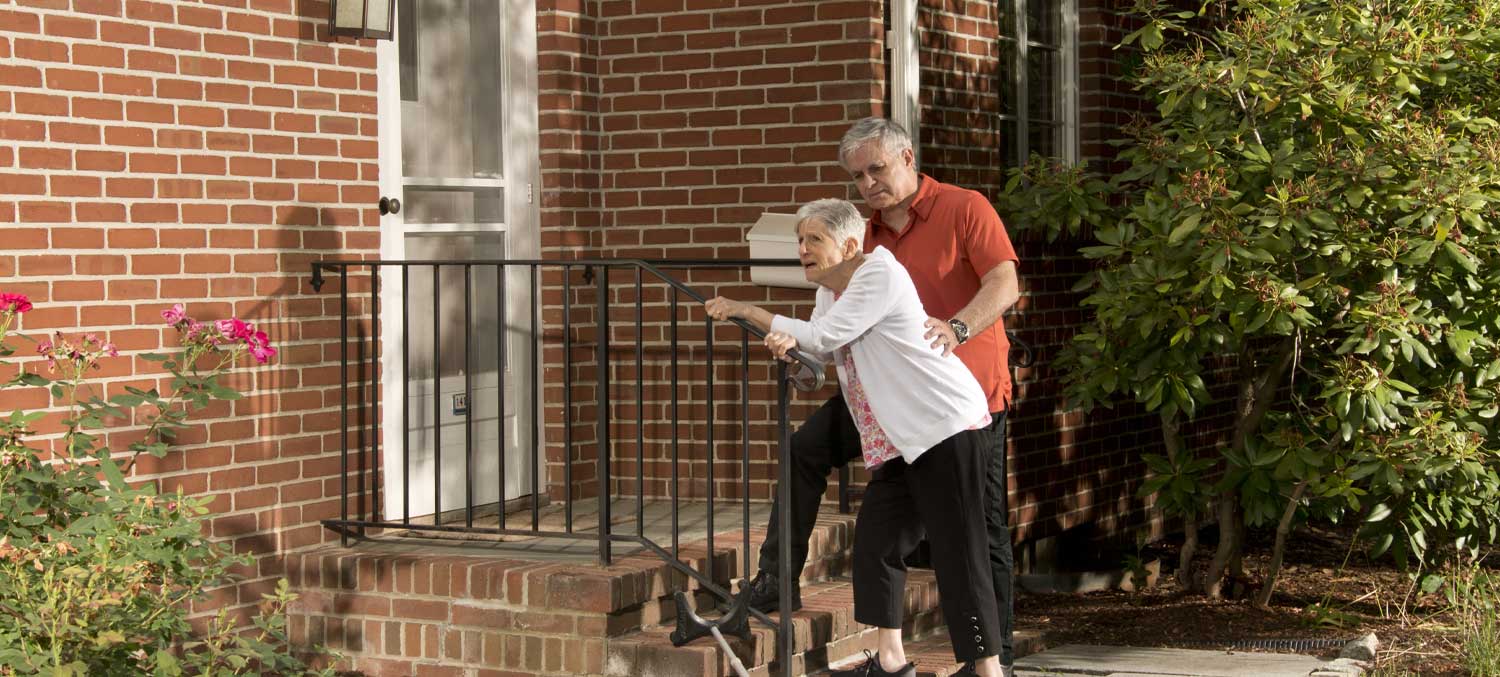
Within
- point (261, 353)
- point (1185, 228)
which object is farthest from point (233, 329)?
point (1185, 228)

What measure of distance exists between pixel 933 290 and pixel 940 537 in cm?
74

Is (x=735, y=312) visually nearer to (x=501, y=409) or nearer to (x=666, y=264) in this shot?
(x=666, y=264)

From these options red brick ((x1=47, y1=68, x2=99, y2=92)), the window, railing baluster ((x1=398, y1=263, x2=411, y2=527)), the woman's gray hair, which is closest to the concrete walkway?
the woman's gray hair

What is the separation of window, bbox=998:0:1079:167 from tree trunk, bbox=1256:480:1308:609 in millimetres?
1933

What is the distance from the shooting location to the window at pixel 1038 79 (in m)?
8.28

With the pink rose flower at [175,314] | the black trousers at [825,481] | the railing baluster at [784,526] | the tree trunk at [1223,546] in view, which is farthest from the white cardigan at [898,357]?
the tree trunk at [1223,546]

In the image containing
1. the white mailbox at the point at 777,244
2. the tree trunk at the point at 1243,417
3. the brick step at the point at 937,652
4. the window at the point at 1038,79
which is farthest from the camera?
the window at the point at 1038,79

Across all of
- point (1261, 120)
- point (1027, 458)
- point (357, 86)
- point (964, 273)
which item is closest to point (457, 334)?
point (357, 86)

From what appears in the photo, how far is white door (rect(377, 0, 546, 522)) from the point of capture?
6.26 metres

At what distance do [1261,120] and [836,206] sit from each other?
301 cm

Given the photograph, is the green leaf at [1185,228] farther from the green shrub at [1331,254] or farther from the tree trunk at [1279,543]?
the tree trunk at [1279,543]

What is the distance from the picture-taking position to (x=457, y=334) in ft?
21.8

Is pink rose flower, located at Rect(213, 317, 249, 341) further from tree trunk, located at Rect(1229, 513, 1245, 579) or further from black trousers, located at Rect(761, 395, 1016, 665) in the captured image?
tree trunk, located at Rect(1229, 513, 1245, 579)

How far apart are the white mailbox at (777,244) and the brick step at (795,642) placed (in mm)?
1081
